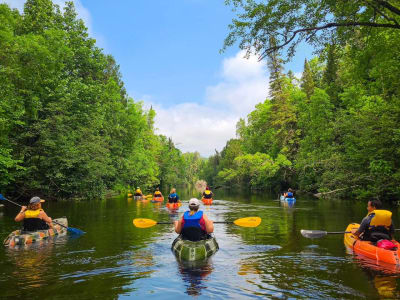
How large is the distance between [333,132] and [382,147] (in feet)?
40.5

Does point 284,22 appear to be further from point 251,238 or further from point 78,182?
point 78,182

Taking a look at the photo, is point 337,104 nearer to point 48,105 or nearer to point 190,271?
point 48,105

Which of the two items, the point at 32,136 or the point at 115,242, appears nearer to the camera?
the point at 115,242

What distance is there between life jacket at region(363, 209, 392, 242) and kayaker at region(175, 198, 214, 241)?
14.6ft

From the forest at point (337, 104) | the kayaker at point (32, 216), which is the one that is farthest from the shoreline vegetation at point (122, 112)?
the kayaker at point (32, 216)

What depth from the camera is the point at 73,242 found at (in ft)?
35.9

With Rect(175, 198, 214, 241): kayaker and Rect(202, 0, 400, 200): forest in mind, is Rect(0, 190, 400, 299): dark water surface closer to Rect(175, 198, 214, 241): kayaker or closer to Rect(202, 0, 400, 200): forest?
Rect(175, 198, 214, 241): kayaker

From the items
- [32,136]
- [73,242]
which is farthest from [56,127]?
[73,242]

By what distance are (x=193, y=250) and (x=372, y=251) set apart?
15.4 ft

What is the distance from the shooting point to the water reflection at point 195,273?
20.8 ft

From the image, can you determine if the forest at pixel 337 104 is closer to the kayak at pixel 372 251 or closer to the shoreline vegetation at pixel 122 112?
the shoreline vegetation at pixel 122 112

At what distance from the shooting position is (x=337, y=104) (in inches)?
1554

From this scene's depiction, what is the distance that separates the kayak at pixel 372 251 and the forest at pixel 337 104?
300 inches

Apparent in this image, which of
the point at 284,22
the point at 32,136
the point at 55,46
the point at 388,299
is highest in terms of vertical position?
the point at 55,46
